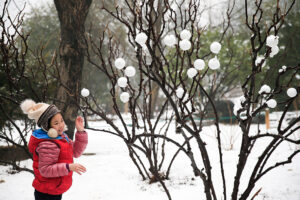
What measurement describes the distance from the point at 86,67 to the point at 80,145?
9.69m

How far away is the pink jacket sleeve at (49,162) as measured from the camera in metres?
1.49

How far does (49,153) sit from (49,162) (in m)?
0.06

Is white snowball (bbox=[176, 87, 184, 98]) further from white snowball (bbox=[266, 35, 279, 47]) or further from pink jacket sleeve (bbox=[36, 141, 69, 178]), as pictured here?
pink jacket sleeve (bbox=[36, 141, 69, 178])

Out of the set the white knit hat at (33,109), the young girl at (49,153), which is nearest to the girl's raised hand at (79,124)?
the young girl at (49,153)

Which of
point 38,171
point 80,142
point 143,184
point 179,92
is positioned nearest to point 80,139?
point 80,142

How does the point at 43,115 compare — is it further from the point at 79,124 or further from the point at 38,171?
the point at 38,171

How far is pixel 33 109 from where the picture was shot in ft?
5.43

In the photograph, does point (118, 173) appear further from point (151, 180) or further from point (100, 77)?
point (100, 77)

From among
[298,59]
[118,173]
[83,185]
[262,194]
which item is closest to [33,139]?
[83,185]

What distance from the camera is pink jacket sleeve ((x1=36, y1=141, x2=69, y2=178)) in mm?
1487

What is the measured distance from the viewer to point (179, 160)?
154 inches

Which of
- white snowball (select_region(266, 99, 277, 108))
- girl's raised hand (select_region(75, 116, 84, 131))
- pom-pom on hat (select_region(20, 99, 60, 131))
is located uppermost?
white snowball (select_region(266, 99, 277, 108))

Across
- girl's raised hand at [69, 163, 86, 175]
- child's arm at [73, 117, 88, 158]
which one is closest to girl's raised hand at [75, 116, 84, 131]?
child's arm at [73, 117, 88, 158]

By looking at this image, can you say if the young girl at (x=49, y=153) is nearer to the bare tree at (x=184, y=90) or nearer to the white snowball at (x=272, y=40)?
the bare tree at (x=184, y=90)
